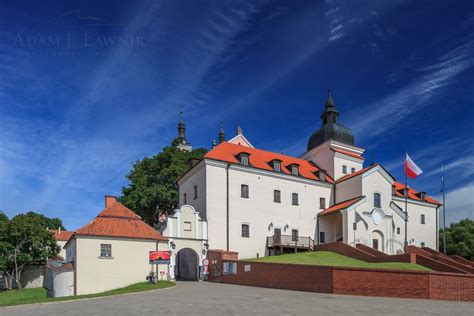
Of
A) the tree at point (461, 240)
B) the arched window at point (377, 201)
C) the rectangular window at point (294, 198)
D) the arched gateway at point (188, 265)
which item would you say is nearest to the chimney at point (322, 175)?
the rectangular window at point (294, 198)

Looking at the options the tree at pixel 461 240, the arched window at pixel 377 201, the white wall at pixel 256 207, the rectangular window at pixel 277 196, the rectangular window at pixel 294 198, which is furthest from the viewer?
the tree at pixel 461 240

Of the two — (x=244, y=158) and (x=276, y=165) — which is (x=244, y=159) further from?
(x=276, y=165)

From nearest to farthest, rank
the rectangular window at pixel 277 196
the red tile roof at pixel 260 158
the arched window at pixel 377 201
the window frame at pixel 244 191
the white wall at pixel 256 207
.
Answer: the white wall at pixel 256 207
the window frame at pixel 244 191
the red tile roof at pixel 260 158
the rectangular window at pixel 277 196
the arched window at pixel 377 201

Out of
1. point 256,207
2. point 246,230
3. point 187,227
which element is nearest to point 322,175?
point 256,207

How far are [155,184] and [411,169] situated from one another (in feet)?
77.1

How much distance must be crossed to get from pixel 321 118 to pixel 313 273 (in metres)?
27.0

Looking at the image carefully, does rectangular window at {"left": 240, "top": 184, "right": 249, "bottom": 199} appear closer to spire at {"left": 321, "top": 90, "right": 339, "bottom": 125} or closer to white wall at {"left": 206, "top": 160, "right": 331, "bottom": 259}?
white wall at {"left": 206, "top": 160, "right": 331, "bottom": 259}

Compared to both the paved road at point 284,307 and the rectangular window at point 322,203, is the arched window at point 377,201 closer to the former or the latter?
the rectangular window at point 322,203

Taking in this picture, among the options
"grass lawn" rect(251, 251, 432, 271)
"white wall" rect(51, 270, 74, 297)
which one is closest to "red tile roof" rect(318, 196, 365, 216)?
"grass lawn" rect(251, 251, 432, 271)

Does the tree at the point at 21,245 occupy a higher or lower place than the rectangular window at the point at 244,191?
lower

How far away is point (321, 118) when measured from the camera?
4262cm

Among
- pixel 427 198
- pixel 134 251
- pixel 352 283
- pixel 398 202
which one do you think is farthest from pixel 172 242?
pixel 427 198

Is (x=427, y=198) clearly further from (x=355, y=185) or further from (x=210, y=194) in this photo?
(x=210, y=194)

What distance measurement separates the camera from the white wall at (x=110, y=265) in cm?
2216
